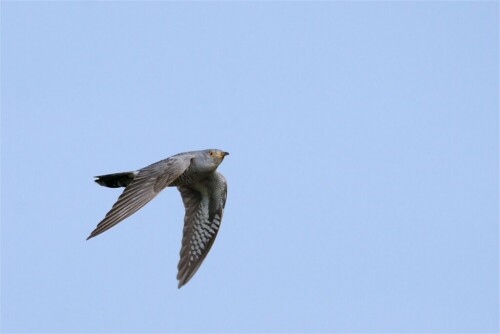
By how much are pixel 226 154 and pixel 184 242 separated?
1817 millimetres

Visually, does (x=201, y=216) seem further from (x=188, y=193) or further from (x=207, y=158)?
(x=207, y=158)

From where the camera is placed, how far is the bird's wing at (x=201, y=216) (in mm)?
15148

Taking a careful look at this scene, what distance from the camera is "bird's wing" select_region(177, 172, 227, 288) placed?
1515 centimetres

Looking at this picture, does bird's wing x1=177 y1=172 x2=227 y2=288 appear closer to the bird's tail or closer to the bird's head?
the bird's head

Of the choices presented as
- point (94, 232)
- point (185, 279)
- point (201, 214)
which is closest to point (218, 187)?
point (201, 214)

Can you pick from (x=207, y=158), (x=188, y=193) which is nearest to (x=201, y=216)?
(x=188, y=193)

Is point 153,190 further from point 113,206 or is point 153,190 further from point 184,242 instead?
point 184,242

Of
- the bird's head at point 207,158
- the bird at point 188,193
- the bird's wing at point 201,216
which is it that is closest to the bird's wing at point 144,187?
the bird at point 188,193

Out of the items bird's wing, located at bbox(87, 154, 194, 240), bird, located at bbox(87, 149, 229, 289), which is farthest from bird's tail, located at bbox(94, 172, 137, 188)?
bird's wing, located at bbox(87, 154, 194, 240)

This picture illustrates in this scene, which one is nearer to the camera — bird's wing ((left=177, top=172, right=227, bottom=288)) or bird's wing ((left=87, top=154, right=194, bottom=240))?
bird's wing ((left=87, top=154, right=194, bottom=240))

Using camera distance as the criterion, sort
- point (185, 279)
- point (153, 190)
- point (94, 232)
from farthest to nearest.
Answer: point (185, 279) < point (153, 190) < point (94, 232)

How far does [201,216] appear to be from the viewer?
1555cm

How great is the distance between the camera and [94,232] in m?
11.7

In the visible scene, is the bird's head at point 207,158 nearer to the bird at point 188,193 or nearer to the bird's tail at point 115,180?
the bird at point 188,193
